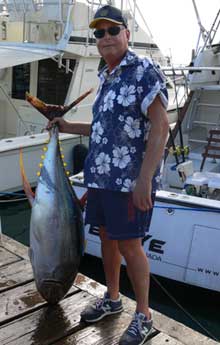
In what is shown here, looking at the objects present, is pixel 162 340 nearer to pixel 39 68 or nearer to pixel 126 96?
pixel 126 96

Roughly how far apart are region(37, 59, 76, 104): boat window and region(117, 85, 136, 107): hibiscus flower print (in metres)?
5.75

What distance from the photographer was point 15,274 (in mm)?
3000

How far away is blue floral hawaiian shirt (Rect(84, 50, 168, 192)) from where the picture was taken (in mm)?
2066

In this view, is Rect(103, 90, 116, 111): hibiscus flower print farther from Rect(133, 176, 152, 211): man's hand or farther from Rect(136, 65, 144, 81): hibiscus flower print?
Rect(133, 176, 152, 211): man's hand

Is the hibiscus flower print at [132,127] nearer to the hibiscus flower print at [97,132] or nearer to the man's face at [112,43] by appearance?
the hibiscus flower print at [97,132]

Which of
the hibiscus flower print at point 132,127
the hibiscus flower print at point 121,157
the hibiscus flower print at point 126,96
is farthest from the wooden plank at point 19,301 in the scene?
the hibiscus flower print at point 126,96

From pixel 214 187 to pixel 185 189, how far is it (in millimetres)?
295

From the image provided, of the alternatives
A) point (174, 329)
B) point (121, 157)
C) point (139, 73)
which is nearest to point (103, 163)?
point (121, 157)

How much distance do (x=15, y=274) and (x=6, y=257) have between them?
0.94ft

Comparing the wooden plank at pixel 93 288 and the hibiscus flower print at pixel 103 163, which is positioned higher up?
the hibiscus flower print at pixel 103 163

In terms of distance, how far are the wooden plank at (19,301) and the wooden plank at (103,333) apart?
0.34m

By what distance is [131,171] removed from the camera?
2.13 metres

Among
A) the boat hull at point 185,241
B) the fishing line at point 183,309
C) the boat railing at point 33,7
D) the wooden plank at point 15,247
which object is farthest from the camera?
the boat railing at point 33,7

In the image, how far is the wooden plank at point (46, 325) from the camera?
2.33 metres
